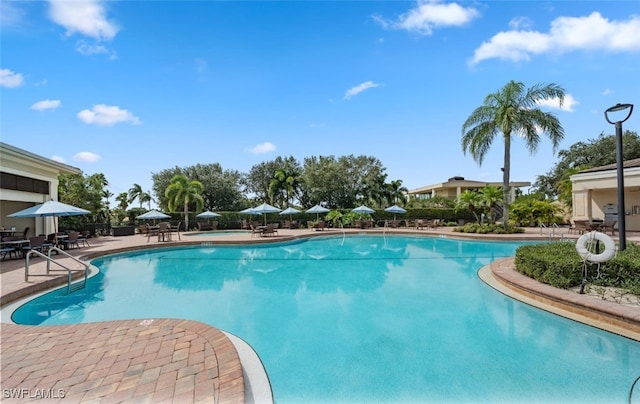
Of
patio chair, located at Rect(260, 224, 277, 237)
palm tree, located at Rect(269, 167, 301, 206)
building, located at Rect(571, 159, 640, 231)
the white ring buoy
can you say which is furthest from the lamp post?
palm tree, located at Rect(269, 167, 301, 206)

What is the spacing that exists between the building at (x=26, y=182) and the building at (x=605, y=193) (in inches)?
1128

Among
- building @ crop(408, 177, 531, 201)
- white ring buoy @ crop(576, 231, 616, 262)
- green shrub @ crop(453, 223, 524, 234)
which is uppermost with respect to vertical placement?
building @ crop(408, 177, 531, 201)

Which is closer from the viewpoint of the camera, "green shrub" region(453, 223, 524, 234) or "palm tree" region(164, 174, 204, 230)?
"green shrub" region(453, 223, 524, 234)

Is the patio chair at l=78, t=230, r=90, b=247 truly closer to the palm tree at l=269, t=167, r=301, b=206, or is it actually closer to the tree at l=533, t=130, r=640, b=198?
the palm tree at l=269, t=167, r=301, b=206

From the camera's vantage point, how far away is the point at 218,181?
37.6m

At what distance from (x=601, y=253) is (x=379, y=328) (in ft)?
15.1

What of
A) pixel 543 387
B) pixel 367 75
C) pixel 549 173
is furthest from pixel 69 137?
pixel 549 173

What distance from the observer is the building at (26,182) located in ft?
42.1

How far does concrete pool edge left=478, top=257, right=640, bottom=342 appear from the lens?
463cm

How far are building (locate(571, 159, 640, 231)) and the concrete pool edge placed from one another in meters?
15.7

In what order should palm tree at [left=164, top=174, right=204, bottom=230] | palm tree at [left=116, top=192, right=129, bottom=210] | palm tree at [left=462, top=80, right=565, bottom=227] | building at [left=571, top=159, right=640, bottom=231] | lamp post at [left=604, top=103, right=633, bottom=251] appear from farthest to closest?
palm tree at [left=116, top=192, right=129, bottom=210]
palm tree at [left=164, top=174, right=204, bottom=230]
palm tree at [left=462, top=80, right=565, bottom=227]
building at [left=571, top=159, right=640, bottom=231]
lamp post at [left=604, top=103, right=633, bottom=251]

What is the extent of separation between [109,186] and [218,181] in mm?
12332

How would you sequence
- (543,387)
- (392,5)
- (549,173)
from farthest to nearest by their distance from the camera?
(549,173), (392,5), (543,387)

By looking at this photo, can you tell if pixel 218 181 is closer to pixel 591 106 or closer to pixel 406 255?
pixel 406 255
